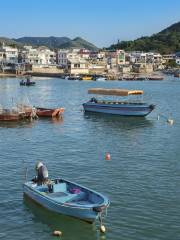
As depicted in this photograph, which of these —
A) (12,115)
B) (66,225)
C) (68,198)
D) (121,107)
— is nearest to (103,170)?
(68,198)

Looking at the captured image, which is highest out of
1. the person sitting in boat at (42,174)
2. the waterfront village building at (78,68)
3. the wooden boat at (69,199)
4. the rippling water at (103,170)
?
the waterfront village building at (78,68)

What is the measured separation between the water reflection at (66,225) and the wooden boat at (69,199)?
33cm

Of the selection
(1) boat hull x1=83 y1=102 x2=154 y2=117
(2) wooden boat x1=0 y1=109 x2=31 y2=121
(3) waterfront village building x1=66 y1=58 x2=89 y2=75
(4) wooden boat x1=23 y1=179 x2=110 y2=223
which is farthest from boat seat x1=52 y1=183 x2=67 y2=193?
(3) waterfront village building x1=66 y1=58 x2=89 y2=75

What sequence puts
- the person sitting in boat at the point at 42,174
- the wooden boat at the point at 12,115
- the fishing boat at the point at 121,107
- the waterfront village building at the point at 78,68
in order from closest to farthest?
the person sitting in boat at the point at 42,174 → the wooden boat at the point at 12,115 → the fishing boat at the point at 121,107 → the waterfront village building at the point at 78,68

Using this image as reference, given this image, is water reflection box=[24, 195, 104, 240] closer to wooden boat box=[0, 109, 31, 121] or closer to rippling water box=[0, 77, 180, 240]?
rippling water box=[0, 77, 180, 240]

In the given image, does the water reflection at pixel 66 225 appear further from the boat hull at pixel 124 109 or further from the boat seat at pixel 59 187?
the boat hull at pixel 124 109

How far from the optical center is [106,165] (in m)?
30.5

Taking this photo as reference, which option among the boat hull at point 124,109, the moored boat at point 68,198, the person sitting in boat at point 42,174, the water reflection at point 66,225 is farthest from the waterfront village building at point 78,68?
the water reflection at point 66,225

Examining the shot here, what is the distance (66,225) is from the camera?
2052cm

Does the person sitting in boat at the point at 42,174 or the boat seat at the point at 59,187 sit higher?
the person sitting in boat at the point at 42,174

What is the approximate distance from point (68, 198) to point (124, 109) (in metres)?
35.1

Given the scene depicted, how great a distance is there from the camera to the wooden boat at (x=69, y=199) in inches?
768

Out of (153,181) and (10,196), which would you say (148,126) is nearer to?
(153,181)

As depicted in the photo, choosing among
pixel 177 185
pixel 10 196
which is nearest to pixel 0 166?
pixel 10 196
